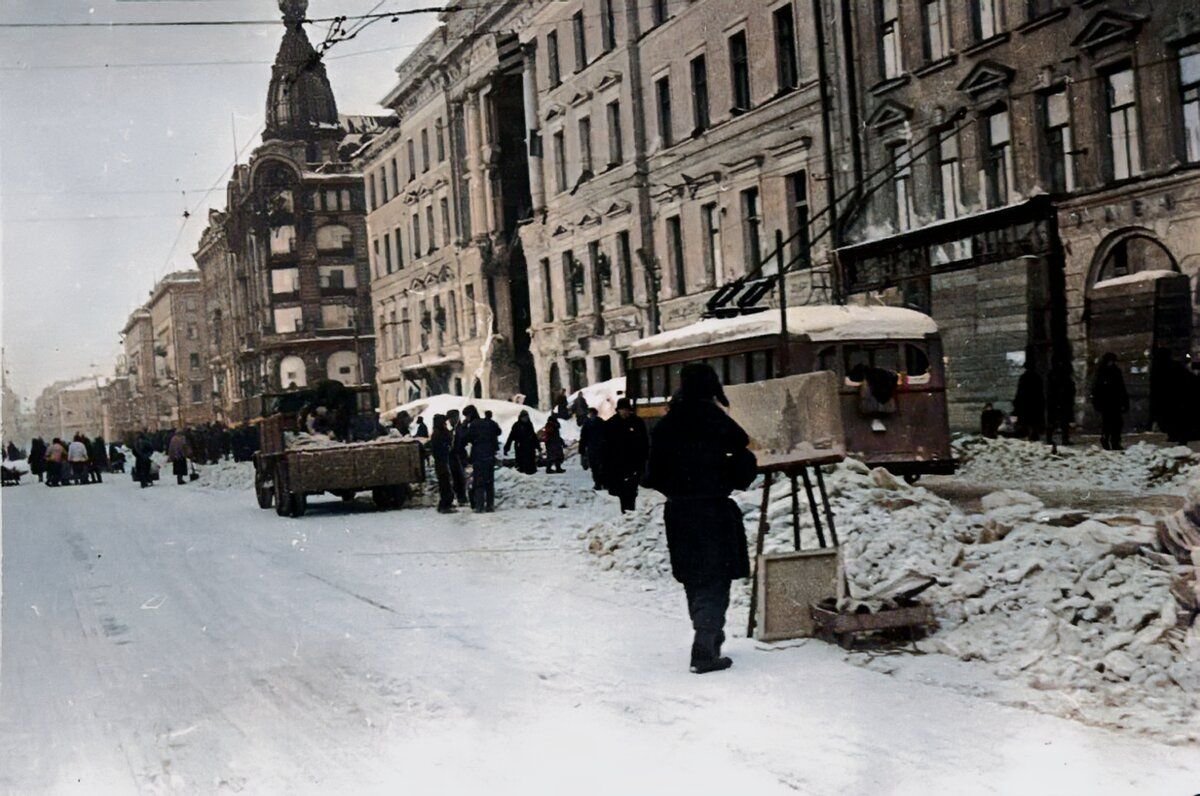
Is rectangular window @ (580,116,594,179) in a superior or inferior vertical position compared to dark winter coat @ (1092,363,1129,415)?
superior

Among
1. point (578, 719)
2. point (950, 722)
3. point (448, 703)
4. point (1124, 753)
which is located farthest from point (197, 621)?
point (1124, 753)

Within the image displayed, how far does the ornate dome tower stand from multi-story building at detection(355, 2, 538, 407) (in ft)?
2.35

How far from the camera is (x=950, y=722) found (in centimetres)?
520

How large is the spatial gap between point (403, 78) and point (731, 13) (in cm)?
290

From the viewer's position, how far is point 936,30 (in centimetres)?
1144

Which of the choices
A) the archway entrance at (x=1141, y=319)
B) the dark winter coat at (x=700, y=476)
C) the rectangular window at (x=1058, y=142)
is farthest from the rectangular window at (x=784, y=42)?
the dark winter coat at (x=700, y=476)

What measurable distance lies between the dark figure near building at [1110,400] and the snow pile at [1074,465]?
0.34 ft

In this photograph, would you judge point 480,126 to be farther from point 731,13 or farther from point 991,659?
point 991,659

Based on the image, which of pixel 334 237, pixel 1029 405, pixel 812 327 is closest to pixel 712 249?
pixel 812 327

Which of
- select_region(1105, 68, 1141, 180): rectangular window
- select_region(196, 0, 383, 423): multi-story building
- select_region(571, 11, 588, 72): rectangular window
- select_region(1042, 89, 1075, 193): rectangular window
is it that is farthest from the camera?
select_region(1042, 89, 1075, 193): rectangular window

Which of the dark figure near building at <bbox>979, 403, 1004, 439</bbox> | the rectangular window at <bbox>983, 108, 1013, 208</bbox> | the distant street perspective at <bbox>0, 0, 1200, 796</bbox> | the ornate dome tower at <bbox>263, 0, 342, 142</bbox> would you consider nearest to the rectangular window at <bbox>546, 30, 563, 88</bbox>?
the distant street perspective at <bbox>0, 0, 1200, 796</bbox>

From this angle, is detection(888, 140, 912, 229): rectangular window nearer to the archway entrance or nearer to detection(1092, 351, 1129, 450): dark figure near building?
the archway entrance

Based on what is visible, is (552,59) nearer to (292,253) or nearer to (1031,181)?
(292,253)

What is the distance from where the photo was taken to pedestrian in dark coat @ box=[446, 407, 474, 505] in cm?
945
